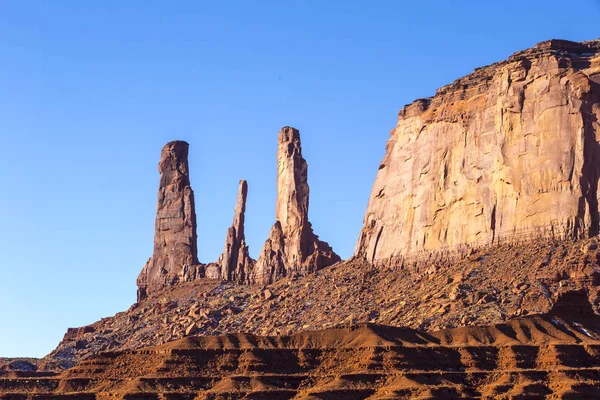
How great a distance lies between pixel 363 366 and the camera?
6186 inches

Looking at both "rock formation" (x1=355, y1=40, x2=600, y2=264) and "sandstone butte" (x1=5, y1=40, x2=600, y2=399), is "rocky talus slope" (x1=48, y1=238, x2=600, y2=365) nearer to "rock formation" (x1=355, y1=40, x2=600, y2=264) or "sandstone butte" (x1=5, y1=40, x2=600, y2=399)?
"sandstone butte" (x1=5, y1=40, x2=600, y2=399)

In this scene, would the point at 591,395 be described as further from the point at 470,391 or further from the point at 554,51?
the point at 554,51

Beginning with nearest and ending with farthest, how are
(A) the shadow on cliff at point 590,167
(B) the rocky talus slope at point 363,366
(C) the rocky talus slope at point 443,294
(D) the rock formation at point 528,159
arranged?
(B) the rocky talus slope at point 363,366 → (C) the rocky talus slope at point 443,294 → (A) the shadow on cliff at point 590,167 → (D) the rock formation at point 528,159

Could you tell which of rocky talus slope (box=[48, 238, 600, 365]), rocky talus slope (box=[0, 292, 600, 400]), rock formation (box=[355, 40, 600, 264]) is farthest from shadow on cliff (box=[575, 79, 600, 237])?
rocky talus slope (box=[0, 292, 600, 400])

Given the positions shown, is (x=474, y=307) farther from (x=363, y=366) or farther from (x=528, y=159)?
(x=528, y=159)

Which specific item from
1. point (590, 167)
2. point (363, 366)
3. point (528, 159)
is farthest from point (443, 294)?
point (363, 366)

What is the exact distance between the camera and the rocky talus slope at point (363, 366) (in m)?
151

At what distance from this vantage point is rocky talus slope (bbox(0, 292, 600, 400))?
151 m

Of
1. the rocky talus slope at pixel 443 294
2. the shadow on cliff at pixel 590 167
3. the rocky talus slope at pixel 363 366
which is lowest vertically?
the rocky talus slope at pixel 363 366

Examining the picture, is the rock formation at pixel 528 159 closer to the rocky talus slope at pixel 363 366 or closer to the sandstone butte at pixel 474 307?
the sandstone butte at pixel 474 307

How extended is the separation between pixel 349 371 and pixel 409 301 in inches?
1094

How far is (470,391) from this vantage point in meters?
151

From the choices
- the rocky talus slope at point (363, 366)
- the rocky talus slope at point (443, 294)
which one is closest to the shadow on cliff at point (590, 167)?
the rocky talus slope at point (443, 294)

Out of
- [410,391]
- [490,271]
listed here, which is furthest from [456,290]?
[410,391]
